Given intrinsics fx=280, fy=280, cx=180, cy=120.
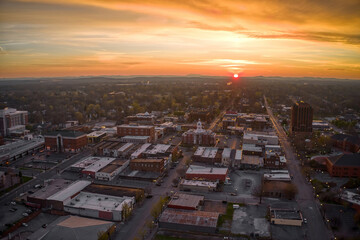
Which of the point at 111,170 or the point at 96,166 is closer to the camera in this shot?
the point at 111,170

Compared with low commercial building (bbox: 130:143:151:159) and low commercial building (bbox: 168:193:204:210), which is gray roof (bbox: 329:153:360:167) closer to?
low commercial building (bbox: 168:193:204:210)

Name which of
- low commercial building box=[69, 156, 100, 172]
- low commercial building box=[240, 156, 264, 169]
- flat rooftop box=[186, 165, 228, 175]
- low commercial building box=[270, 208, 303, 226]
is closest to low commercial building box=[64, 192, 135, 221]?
low commercial building box=[69, 156, 100, 172]

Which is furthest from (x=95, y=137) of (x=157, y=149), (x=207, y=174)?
(x=207, y=174)

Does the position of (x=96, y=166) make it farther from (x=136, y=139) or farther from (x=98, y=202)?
(x=136, y=139)

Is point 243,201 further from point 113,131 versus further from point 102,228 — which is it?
point 113,131

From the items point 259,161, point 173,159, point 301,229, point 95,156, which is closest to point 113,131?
point 95,156

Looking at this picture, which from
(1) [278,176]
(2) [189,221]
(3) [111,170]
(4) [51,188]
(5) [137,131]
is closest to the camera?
(2) [189,221]

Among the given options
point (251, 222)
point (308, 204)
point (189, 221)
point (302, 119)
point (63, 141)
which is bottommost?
point (251, 222)

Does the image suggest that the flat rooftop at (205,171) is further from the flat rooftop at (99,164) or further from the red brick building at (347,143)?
the red brick building at (347,143)
